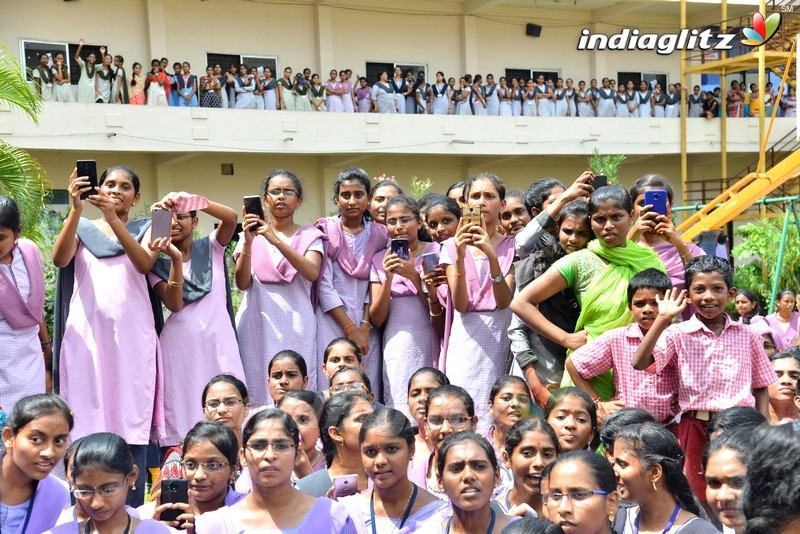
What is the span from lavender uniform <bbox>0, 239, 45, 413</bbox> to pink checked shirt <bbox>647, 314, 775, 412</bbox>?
3.22 meters

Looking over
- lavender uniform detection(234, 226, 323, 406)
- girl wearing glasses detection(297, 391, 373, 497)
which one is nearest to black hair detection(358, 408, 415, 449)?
girl wearing glasses detection(297, 391, 373, 497)

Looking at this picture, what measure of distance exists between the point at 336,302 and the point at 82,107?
12.9 metres

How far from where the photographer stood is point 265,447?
3.95 meters

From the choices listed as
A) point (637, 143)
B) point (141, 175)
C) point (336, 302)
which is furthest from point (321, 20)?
point (336, 302)

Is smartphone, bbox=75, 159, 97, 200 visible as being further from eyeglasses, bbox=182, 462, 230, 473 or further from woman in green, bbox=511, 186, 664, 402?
woman in green, bbox=511, 186, 664, 402

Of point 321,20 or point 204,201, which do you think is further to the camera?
point 321,20

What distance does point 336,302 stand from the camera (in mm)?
6082

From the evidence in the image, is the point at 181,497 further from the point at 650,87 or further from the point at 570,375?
the point at 650,87

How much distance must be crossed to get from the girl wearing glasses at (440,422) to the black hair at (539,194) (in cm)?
167

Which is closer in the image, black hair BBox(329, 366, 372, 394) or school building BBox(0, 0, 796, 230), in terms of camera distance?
black hair BBox(329, 366, 372, 394)

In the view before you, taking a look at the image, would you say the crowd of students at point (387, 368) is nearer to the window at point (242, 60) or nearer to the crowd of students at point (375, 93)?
the crowd of students at point (375, 93)

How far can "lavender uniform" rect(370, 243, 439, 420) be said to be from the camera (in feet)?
19.6

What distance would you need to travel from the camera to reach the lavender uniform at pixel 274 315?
595 cm

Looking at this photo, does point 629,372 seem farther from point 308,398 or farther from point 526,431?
point 308,398
